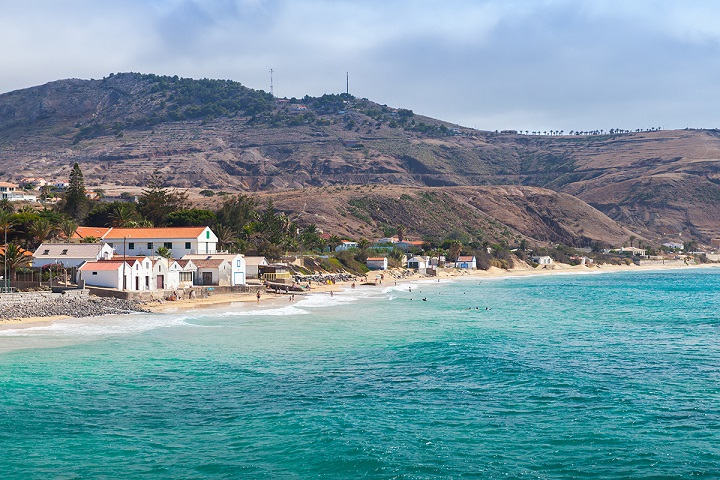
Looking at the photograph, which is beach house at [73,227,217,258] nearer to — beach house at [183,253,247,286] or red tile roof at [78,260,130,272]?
beach house at [183,253,247,286]

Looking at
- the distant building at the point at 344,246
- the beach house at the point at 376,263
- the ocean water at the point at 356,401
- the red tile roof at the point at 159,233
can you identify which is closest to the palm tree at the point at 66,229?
the red tile roof at the point at 159,233

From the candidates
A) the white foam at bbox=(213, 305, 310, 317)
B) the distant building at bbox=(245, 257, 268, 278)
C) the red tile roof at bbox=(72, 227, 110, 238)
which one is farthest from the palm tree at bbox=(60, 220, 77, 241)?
the white foam at bbox=(213, 305, 310, 317)

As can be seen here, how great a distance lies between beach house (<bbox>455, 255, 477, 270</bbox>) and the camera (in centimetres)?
11438

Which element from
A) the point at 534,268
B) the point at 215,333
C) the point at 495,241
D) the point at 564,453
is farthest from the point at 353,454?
the point at 495,241

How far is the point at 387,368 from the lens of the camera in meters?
26.3

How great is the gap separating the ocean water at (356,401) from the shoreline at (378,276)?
690 cm

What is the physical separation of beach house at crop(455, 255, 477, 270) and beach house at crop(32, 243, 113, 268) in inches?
2797

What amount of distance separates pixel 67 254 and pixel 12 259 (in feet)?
12.8

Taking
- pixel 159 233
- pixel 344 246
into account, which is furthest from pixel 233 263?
pixel 344 246

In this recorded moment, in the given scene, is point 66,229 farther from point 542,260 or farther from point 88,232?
point 542,260

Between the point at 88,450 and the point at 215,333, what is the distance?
772 inches

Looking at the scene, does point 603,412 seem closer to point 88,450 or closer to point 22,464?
point 88,450

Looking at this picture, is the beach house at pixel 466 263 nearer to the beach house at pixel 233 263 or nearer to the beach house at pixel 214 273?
the beach house at pixel 233 263

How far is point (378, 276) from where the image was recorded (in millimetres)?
90188
